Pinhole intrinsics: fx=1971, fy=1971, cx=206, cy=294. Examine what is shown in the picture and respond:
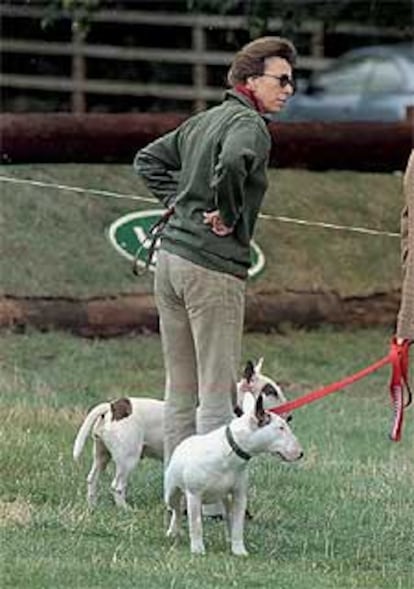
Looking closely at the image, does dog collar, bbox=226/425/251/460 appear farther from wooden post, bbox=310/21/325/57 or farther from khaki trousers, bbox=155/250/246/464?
wooden post, bbox=310/21/325/57

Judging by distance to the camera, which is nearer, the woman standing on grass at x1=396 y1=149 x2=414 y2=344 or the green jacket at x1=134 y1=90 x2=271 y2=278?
the woman standing on grass at x1=396 y1=149 x2=414 y2=344

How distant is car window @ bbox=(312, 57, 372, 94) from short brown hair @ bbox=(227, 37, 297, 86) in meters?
17.4

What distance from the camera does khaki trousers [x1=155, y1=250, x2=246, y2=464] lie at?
8.36 meters

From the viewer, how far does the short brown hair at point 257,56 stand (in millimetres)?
8414

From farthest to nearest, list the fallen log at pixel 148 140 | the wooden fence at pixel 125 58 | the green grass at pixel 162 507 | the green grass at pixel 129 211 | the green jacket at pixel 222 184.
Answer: the wooden fence at pixel 125 58 → the fallen log at pixel 148 140 → the green grass at pixel 129 211 → the green jacket at pixel 222 184 → the green grass at pixel 162 507

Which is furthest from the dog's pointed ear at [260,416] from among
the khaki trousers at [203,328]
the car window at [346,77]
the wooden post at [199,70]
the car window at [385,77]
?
the car window at [346,77]

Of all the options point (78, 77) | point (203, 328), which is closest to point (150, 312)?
point (203, 328)

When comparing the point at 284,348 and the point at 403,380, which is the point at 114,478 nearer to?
the point at 403,380

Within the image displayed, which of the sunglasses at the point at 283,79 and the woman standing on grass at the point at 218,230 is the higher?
the sunglasses at the point at 283,79

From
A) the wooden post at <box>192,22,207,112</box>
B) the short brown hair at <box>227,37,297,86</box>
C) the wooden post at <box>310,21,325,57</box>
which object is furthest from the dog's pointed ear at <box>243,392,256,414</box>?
the wooden post at <box>310,21,325,57</box>

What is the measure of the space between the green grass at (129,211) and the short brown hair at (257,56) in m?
7.11

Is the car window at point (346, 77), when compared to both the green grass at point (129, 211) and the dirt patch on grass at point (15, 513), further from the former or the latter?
the dirt patch on grass at point (15, 513)

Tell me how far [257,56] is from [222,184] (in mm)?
629

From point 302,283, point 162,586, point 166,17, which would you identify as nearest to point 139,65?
point 166,17
